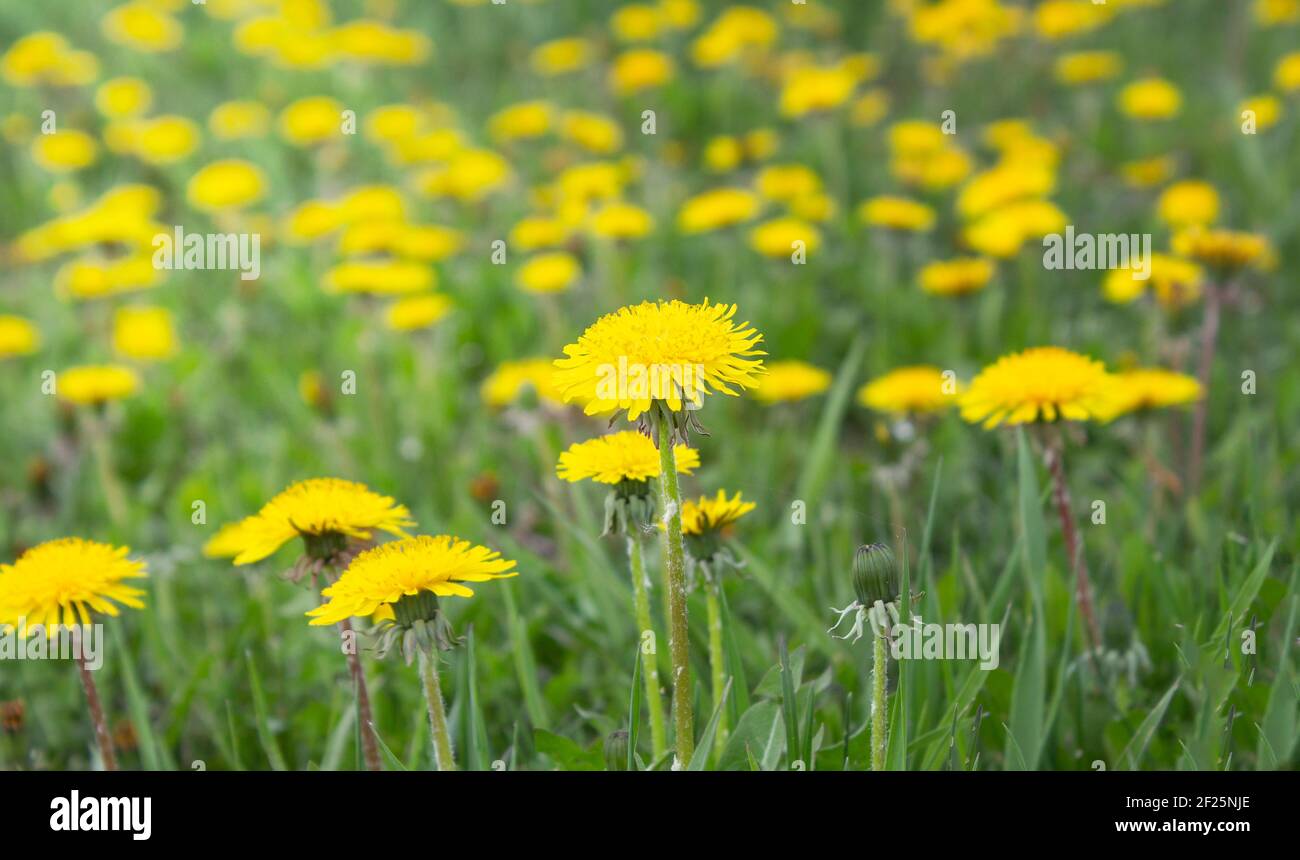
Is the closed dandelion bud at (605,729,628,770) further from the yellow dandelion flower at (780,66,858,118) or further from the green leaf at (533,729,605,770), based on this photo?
the yellow dandelion flower at (780,66,858,118)

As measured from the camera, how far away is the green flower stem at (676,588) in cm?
133

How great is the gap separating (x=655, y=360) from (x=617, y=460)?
237 mm

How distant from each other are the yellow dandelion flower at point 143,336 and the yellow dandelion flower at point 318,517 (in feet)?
6.85

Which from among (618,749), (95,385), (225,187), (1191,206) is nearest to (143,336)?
(225,187)

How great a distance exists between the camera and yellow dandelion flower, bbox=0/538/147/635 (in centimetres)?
155

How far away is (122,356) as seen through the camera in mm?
3506

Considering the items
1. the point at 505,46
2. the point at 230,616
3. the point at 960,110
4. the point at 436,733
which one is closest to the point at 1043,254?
the point at 960,110

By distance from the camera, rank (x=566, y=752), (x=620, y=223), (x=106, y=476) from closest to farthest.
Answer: (x=566, y=752)
(x=106, y=476)
(x=620, y=223)

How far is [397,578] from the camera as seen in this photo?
1.35 meters

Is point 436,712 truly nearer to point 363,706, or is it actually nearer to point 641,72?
point 363,706

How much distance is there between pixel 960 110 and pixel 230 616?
3757mm

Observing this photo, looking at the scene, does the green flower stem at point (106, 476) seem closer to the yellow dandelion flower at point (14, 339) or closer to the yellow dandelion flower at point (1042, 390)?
the yellow dandelion flower at point (14, 339)
